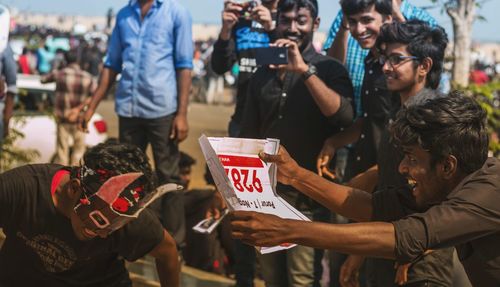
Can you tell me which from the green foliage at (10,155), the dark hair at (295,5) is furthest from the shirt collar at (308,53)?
the green foliage at (10,155)

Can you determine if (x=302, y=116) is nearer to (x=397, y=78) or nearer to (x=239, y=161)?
(x=397, y=78)

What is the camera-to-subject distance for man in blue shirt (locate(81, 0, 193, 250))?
6.77m

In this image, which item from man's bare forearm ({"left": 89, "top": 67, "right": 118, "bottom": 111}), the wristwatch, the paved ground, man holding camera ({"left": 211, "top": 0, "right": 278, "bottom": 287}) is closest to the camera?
the wristwatch

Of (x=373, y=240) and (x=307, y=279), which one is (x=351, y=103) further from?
(x=373, y=240)

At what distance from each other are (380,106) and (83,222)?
1864 mm

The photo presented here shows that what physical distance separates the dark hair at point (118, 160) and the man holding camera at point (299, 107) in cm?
119

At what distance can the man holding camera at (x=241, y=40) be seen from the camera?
6.29 metres

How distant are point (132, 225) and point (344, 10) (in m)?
2.01

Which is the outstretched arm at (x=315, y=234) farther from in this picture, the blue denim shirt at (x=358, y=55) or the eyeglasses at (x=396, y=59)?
the blue denim shirt at (x=358, y=55)

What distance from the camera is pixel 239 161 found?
3432mm

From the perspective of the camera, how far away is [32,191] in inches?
176

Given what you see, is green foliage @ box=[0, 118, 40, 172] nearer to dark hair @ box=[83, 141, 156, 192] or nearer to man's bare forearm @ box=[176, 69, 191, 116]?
man's bare forearm @ box=[176, 69, 191, 116]

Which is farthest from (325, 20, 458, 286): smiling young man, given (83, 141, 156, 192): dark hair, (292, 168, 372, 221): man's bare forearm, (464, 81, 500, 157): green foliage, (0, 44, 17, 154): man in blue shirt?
(0, 44, 17, 154): man in blue shirt

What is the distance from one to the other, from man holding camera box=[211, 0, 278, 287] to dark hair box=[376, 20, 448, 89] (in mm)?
1338
